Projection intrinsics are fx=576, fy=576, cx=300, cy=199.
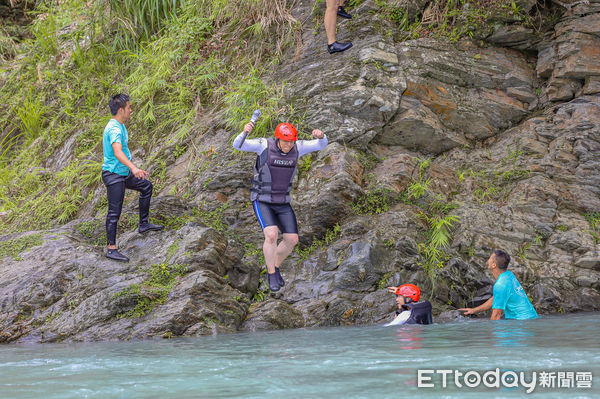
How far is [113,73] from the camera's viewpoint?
11227 mm

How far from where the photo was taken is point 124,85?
Answer: 10.6 m

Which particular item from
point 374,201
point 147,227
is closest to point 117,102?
point 147,227

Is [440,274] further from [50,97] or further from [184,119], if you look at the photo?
[50,97]

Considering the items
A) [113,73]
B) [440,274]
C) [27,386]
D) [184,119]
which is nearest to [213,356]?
[27,386]

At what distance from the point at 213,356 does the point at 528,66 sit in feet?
24.5

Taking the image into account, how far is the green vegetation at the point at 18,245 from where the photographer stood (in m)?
6.77

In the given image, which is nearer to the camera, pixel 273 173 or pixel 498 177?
pixel 273 173

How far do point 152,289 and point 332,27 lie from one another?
186 inches

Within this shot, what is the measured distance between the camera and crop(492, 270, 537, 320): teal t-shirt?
234 inches

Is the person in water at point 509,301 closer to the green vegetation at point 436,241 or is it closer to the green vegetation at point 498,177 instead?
the green vegetation at point 436,241

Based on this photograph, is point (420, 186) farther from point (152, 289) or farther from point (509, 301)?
point (152, 289)

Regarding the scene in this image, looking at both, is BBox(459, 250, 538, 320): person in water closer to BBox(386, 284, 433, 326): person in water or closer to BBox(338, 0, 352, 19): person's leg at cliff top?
BBox(386, 284, 433, 326): person in water

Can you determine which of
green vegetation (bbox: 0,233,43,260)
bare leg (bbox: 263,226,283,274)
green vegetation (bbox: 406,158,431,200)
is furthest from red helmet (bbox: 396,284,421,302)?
green vegetation (bbox: 0,233,43,260)

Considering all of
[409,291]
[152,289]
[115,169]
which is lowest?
[409,291]
